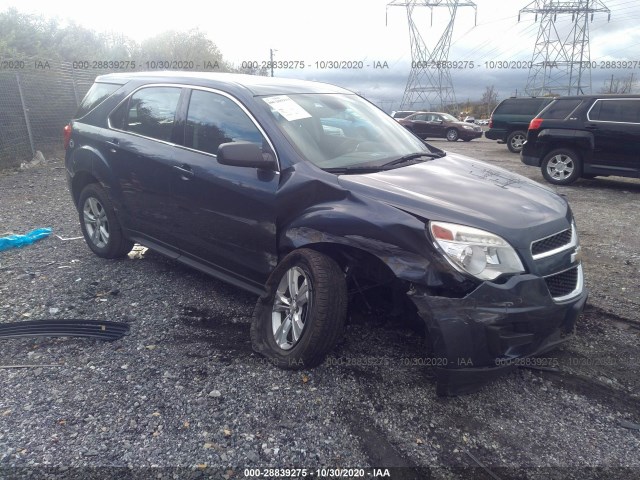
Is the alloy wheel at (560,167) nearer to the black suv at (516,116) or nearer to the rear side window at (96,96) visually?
the black suv at (516,116)

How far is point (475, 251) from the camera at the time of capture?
2877 mm

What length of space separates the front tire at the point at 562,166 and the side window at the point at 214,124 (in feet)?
28.2

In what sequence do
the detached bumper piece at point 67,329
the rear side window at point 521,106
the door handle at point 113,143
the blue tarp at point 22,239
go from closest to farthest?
the detached bumper piece at point 67,329
the door handle at point 113,143
the blue tarp at point 22,239
the rear side window at point 521,106

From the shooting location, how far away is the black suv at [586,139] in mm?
9844

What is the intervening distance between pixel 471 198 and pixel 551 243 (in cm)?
53

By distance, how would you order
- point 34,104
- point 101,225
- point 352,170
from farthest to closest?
point 34,104 → point 101,225 → point 352,170

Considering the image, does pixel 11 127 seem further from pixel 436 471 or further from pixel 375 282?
pixel 436 471

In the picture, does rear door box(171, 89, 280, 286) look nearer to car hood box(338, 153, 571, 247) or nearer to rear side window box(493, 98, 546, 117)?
car hood box(338, 153, 571, 247)

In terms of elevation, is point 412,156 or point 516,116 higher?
point 412,156

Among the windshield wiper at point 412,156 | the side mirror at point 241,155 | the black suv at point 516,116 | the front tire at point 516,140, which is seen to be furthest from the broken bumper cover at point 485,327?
the front tire at point 516,140

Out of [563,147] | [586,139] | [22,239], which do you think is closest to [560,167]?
[563,147]

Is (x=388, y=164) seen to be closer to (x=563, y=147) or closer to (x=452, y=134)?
(x=563, y=147)

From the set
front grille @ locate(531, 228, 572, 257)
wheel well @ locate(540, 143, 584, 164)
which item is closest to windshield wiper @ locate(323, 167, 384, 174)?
front grille @ locate(531, 228, 572, 257)

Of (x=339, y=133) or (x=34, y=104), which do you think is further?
(x=34, y=104)
